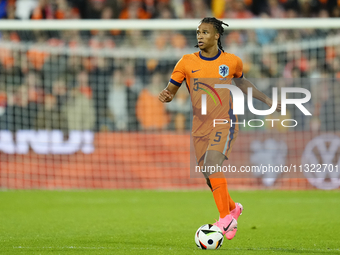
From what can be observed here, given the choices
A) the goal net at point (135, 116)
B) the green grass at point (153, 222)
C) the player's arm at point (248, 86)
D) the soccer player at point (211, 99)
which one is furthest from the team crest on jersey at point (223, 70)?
the goal net at point (135, 116)

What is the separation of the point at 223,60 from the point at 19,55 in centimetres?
903

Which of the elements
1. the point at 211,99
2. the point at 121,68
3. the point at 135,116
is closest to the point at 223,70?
the point at 211,99

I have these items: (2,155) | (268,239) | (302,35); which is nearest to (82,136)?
(2,155)

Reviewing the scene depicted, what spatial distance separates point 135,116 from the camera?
1342 centimetres

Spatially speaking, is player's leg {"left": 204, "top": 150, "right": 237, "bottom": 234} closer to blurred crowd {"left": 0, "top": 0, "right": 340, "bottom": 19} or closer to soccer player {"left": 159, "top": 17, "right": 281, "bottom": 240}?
soccer player {"left": 159, "top": 17, "right": 281, "bottom": 240}

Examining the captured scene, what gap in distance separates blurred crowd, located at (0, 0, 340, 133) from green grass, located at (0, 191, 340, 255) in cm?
201

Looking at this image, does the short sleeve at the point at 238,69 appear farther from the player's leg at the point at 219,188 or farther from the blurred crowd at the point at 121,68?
the blurred crowd at the point at 121,68

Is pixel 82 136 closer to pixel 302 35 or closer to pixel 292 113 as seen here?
pixel 292 113

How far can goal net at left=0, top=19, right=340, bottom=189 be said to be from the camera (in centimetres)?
1230

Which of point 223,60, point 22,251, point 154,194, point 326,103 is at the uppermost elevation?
point 223,60

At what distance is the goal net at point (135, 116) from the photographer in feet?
40.4

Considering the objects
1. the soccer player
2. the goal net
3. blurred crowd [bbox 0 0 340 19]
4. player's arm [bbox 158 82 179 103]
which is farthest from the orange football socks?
blurred crowd [bbox 0 0 340 19]

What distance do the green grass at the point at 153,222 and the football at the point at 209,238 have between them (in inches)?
3.0

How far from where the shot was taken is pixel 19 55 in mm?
13555
